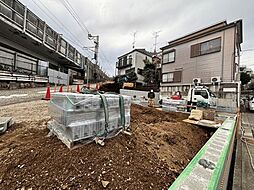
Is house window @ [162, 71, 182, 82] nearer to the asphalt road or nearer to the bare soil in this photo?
the asphalt road

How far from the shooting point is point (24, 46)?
48.7 ft

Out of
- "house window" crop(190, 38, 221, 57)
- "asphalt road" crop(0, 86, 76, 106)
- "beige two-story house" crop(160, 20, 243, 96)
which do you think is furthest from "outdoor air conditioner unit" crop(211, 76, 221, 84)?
"asphalt road" crop(0, 86, 76, 106)

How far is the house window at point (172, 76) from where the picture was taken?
17.4m

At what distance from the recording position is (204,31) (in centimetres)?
1534

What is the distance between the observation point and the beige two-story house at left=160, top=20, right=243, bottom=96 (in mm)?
13000

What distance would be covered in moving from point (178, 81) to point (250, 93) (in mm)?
14349

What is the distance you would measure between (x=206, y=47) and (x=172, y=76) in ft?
15.6

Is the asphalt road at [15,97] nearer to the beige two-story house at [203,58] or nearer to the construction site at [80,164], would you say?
the construction site at [80,164]

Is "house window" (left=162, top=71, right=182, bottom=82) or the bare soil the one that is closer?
the bare soil

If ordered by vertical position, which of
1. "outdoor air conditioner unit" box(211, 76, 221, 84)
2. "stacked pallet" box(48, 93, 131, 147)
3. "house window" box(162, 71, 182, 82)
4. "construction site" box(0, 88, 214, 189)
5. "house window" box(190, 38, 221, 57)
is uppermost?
"house window" box(190, 38, 221, 57)

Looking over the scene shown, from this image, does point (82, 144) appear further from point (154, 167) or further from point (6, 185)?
point (154, 167)

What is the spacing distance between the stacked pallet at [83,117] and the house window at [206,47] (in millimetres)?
14908

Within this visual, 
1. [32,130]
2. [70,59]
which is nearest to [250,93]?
[70,59]

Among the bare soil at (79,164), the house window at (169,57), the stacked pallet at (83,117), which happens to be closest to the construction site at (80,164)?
the bare soil at (79,164)
